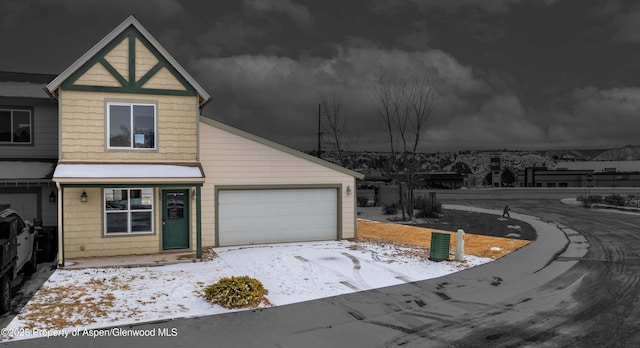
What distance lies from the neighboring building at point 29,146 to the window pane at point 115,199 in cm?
290

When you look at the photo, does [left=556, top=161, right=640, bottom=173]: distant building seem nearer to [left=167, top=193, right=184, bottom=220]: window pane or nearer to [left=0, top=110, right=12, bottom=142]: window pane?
[left=167, top=193, right=184, bottom=220]: window pane

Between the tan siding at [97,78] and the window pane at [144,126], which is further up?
the tan siding at [97,78]

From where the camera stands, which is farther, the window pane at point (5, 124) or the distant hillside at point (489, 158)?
the distant hillside at point (489, 158)

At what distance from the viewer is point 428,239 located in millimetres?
19906

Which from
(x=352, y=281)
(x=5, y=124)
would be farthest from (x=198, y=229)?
(x=5, y=124)

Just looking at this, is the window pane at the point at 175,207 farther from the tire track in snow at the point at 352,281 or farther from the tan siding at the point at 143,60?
the tire track in snow at the point at 352,281

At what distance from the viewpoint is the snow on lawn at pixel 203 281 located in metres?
8.90

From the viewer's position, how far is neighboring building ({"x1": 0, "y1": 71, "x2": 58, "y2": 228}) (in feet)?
53.4

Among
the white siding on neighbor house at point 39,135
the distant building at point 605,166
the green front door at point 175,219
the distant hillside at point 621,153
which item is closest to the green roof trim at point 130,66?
the white siding on neighbor house at point 39,135

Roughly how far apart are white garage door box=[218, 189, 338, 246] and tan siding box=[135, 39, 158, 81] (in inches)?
206

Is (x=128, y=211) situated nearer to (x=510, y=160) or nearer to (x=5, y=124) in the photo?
(x=5, y=124)

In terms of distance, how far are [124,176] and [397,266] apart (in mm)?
8914

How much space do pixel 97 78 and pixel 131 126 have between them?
1833 mm

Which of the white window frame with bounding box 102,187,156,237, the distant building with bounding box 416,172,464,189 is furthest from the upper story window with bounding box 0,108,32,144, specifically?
the distant building with bounding box 416,172,464,189
